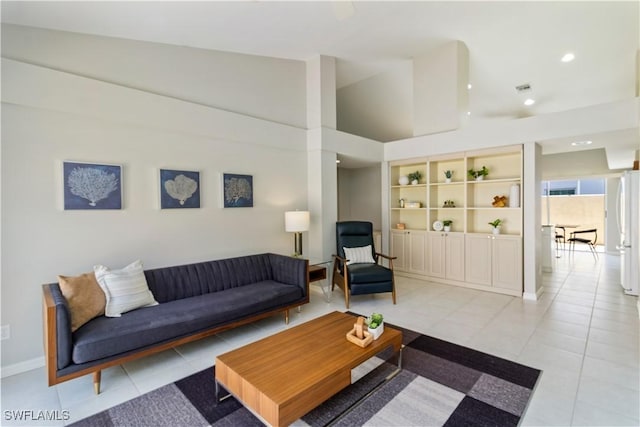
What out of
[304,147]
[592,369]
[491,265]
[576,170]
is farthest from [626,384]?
[576,170]

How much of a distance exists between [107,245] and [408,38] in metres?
4.81

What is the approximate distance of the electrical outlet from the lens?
2436 millimetres

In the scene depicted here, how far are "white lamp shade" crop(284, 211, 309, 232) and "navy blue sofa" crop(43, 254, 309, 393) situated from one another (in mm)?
507

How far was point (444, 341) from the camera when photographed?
9.87 feet

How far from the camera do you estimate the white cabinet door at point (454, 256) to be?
5.04 m

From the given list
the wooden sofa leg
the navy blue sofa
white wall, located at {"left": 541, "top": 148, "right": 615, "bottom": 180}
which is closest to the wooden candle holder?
the navy blue sofa

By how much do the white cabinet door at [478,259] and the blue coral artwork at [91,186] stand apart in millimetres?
4932

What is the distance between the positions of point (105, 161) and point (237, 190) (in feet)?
4.83

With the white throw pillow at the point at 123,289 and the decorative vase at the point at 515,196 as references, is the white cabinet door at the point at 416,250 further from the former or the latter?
the white throw pillow at the point at 123,289

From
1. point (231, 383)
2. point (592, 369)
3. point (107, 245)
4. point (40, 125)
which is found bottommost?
point (592, 369)

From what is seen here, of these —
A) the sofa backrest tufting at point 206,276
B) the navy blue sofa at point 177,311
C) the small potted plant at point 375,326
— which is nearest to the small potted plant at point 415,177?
the navy blue sofa at point 177,311

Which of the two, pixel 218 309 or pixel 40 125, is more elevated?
pixel 40 125

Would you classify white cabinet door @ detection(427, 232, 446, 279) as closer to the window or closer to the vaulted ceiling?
the vaulted ceiling

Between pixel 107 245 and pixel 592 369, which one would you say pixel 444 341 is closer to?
pixel 592 369
